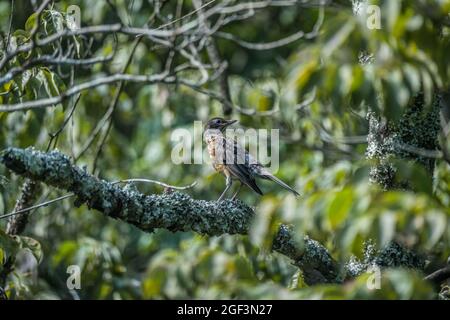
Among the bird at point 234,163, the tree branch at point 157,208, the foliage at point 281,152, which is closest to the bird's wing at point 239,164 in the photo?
the bird at point 234,163

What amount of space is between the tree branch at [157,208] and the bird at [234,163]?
146 centimetres

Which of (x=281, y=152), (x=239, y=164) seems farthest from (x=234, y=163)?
(x=281, y=152)

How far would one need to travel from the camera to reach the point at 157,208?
4.55 meters

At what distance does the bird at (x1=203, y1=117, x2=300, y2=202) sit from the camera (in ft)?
21.8

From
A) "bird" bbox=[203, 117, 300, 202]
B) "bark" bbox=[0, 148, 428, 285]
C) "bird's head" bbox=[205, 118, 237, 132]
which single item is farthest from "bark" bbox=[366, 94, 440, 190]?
"bird's head" bbox=[205, 118, 237, 132]

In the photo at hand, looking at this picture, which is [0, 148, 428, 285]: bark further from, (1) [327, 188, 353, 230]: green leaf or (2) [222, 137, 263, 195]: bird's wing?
(2) [222, 137, 263, 195]: bird's wing

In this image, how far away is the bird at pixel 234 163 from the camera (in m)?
6.65

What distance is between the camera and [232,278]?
4938mm

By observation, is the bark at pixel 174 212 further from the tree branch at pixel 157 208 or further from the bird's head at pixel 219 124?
the bird's head at pixel 219 124

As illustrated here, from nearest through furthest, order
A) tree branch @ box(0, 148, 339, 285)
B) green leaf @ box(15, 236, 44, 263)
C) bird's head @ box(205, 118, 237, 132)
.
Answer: tree branch @ box(0, 148, 339, 285) → green leaf @ box(15, 236, 44, 263) → bird's head @ box(205, 118, 237, 132)

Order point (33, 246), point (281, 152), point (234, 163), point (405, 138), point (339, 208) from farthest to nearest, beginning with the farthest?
1. point (281, 152)
2. point (234, 163)
3. point (33, 246)
4. point (405, 138)
5. point (339, 208)

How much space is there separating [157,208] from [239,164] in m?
2.27

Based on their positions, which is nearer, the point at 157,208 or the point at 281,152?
the point at 157,208

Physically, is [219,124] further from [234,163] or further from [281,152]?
[281,152]
